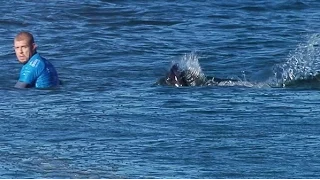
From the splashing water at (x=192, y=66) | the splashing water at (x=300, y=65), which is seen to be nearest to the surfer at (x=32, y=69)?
the splashing water at (x=192, y=66)

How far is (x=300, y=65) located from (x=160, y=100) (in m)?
3.97

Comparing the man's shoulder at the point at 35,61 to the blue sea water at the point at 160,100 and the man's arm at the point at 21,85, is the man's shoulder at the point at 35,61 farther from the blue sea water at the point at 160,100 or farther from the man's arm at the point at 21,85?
the blue sea water at the point at 160,100

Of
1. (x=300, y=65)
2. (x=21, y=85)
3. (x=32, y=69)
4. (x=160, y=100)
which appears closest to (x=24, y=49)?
(x=32, y=69)

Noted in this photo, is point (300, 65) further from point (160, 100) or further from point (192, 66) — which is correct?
point (160, 100)

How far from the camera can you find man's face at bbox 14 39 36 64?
14500 millimetres

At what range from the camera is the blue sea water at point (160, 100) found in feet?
33.4

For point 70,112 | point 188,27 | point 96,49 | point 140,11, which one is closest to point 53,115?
point 70,112

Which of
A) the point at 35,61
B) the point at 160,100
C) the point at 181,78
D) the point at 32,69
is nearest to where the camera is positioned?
the point at 160,100

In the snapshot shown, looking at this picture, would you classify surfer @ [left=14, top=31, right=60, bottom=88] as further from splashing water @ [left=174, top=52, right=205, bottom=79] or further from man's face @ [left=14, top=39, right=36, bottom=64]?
splashing water @ [left=174, top=52, right=205, bottom=79]

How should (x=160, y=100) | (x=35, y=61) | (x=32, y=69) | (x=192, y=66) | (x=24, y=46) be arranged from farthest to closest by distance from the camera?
(x=192, y=66) < (x=35, y=61) < (x=32, y=69) < (x=24, y=46) < (x=160, y=100)

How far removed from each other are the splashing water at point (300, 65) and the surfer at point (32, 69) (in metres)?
2.88

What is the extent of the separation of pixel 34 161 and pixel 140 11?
606 inches

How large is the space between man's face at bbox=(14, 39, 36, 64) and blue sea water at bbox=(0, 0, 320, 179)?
0.42m

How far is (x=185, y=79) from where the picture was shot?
15336 mm
